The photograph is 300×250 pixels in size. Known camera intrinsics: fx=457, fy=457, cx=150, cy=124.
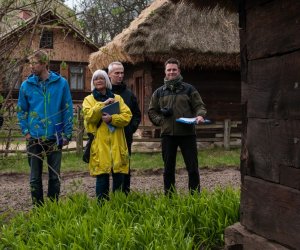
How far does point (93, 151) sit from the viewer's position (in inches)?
191

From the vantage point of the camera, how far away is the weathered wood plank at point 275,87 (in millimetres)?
2711

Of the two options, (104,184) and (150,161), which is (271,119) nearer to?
(104,184)

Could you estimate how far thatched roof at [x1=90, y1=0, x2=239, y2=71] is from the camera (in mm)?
11234

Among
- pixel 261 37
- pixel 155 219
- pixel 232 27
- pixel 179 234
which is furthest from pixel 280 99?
pixel 232 27

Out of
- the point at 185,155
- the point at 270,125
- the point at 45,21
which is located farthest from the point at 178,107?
the point at 270,125

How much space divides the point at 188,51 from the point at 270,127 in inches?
339

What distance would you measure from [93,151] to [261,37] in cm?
244

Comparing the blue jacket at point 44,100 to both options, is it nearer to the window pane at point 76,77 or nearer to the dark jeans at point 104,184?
the dark jeans at point 104,184

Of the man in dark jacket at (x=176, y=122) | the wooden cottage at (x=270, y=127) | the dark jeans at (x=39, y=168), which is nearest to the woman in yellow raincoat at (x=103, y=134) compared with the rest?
the dark jeans at (x=39, y=168)

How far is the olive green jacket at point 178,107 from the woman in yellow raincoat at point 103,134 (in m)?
0.51

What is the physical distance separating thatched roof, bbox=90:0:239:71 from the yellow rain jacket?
21.2 ft

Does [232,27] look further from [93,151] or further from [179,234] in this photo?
[179,234]

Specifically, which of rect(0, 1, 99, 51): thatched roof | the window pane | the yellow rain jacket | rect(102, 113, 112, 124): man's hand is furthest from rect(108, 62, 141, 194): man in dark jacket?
the window pane

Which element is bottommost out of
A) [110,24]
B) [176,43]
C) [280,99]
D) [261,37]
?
[280,99]
